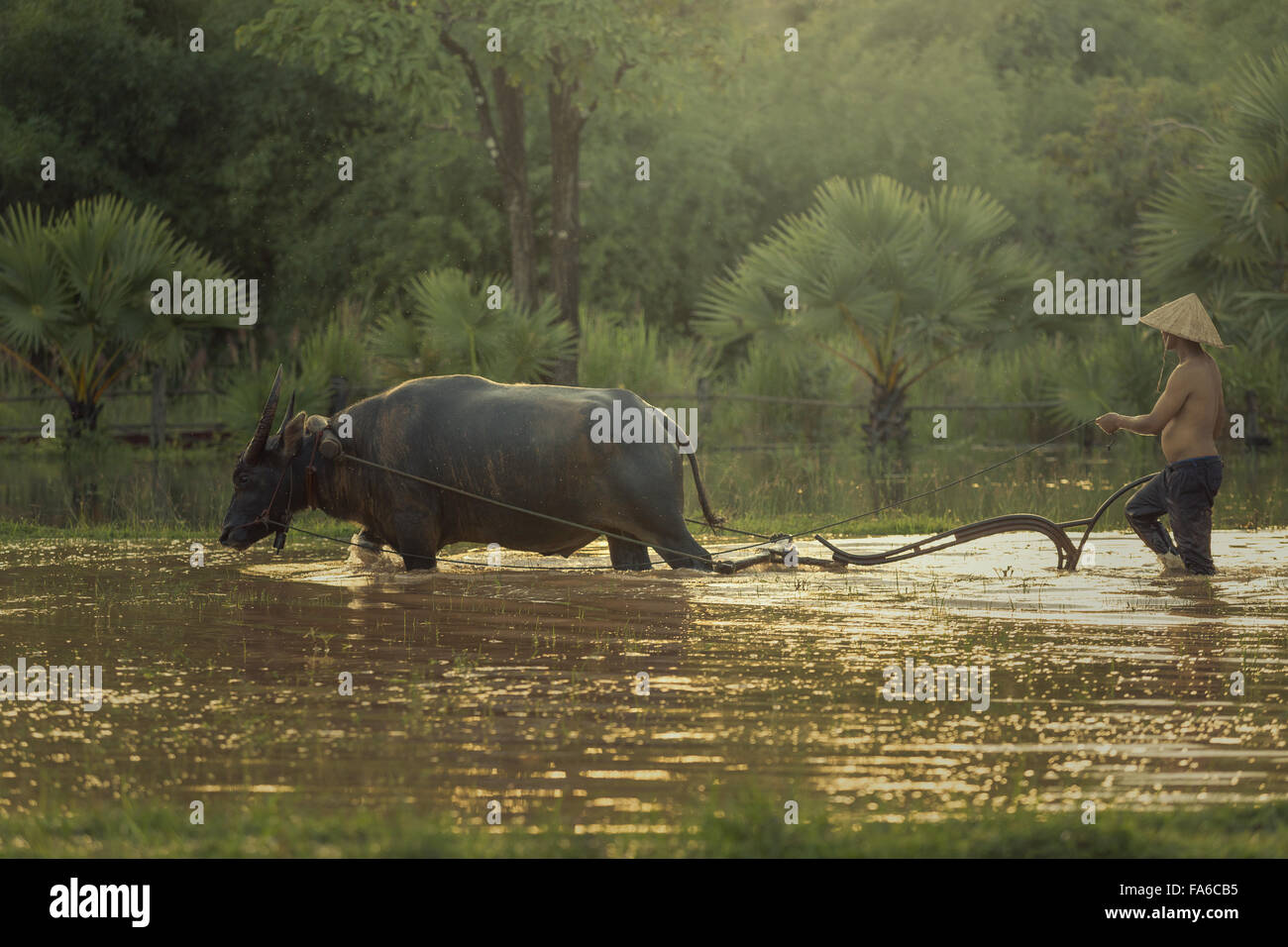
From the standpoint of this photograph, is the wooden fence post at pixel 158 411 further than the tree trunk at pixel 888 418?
Yes

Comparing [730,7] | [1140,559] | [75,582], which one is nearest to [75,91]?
[730,7]

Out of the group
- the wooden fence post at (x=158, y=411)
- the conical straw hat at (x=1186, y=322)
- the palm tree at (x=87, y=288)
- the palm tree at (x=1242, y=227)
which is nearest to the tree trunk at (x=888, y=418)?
the palm tree at (x=1242, y=227)

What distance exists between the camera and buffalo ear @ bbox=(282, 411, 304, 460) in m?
11.0

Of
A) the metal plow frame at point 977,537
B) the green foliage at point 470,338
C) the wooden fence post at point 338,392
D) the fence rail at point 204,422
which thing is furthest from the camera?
the fence rail at point 204,422

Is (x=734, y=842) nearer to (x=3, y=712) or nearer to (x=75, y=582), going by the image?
(x=3, y=712)

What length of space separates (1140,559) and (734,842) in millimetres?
7300

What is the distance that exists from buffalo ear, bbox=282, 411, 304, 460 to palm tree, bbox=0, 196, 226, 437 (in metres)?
12.9

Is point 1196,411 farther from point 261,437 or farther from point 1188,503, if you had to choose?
point 261,437

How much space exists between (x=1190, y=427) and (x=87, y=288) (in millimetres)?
16738

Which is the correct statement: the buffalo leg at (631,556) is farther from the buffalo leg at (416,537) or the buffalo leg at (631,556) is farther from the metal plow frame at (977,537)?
the buffalo leg at (416,537)

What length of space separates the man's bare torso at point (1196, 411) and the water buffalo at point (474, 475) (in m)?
2.99

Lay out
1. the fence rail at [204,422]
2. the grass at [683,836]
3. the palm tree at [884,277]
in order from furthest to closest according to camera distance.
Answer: the fence rail at [204,422], the palm tree at [884,277], the grass at [683,836]

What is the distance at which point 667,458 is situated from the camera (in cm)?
1079

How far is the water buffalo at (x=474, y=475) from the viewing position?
1078cm
